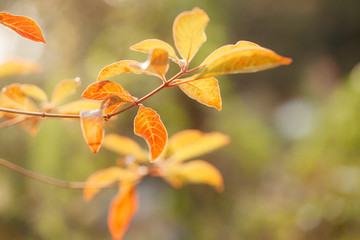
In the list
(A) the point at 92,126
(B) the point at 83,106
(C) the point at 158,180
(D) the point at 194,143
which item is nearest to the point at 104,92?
(A) the point at 92,126

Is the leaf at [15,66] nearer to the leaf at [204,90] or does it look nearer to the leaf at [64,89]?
the leaf at [64,89]

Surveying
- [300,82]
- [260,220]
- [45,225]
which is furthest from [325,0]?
[45,225]

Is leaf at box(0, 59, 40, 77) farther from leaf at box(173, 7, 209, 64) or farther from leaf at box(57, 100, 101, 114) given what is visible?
leaf at box(173, 7, 209, 64)

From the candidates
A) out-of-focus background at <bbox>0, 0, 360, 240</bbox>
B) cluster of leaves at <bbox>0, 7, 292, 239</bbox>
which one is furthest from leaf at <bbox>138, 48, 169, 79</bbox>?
out-of-focus background at <bbox>0, 0, 360, 240</bbox>

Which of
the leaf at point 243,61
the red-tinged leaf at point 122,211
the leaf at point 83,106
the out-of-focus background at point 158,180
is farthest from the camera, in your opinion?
the out-of-focus background at point 158,180

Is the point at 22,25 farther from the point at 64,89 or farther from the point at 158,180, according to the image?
the point at 158,180

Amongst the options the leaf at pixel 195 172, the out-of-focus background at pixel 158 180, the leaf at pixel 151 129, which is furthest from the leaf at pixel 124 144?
the out-of-focus background at pixel 158 180
